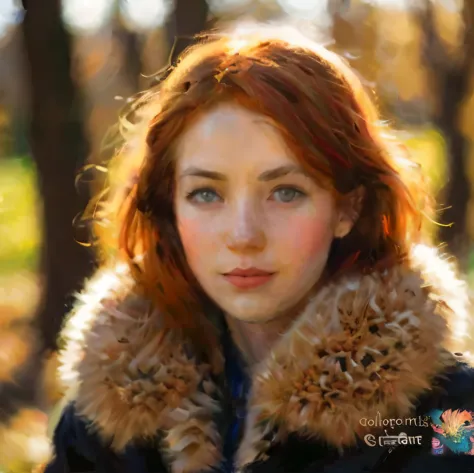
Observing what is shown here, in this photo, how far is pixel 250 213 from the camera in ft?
3.08

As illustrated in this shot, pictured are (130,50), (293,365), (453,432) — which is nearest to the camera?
(293,365)

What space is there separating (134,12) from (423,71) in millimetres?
522

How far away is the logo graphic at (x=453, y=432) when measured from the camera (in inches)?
38.8

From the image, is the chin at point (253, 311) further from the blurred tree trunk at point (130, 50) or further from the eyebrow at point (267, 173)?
the blurred tree trunk at point (130, 50)

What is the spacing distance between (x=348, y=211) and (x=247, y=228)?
0.52 feet

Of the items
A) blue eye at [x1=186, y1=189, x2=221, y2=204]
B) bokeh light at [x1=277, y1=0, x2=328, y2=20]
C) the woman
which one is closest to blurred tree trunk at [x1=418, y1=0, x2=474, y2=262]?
the woman

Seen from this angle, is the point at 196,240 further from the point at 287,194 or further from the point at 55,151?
the point at 55,151

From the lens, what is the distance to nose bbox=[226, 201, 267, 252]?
37.0 inches

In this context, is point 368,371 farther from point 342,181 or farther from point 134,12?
point 134,12

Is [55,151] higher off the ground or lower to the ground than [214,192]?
higher

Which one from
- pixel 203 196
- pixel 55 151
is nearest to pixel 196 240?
pixel 203 196

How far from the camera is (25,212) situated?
119 cm

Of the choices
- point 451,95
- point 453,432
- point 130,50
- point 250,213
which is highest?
point 130,50

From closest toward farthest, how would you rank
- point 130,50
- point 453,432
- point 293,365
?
point 293,365 < point 453,432 < point 130,50
